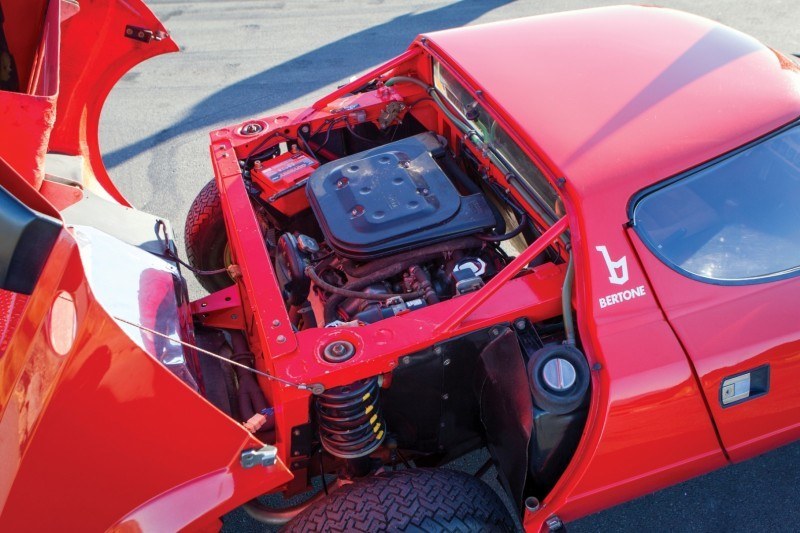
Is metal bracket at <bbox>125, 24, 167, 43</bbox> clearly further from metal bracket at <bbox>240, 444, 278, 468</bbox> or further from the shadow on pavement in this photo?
the shadow on pavement

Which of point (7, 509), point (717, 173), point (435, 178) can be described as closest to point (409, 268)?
point (435, 178)

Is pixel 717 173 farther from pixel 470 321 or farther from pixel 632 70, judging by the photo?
pixel 470 321

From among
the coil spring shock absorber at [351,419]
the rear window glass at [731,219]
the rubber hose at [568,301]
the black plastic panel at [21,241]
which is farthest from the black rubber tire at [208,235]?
the rear window glass at [731,219]

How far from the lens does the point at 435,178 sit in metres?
3.01

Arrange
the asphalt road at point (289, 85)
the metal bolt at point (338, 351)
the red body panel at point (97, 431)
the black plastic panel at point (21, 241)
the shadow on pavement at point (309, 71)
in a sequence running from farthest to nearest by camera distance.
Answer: the shadow on pavement at point (309, 71) < the asphalt road at point (289, 85) < the metal bolt at point (338, 351) < the red body panel at point (97, 431) < the black plastic panel at point (21, 241)

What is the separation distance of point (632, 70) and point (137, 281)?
2017mm

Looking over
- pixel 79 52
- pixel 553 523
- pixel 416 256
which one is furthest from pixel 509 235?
pixel 79 52

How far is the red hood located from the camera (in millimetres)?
2797

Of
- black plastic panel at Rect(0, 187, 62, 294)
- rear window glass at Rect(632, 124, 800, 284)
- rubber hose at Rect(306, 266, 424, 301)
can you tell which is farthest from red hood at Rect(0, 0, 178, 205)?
rear window glass at Rect(632, 124, 800, 284)

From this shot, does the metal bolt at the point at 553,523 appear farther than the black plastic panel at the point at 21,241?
Yes

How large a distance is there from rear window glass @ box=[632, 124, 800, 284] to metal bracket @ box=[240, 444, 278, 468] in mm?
1369

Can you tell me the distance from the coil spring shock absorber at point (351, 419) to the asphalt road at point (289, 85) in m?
0.96

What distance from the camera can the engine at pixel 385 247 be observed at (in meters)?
2.75

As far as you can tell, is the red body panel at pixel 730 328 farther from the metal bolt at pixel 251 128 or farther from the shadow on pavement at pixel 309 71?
the shadow on pavement at pixel 309 71
